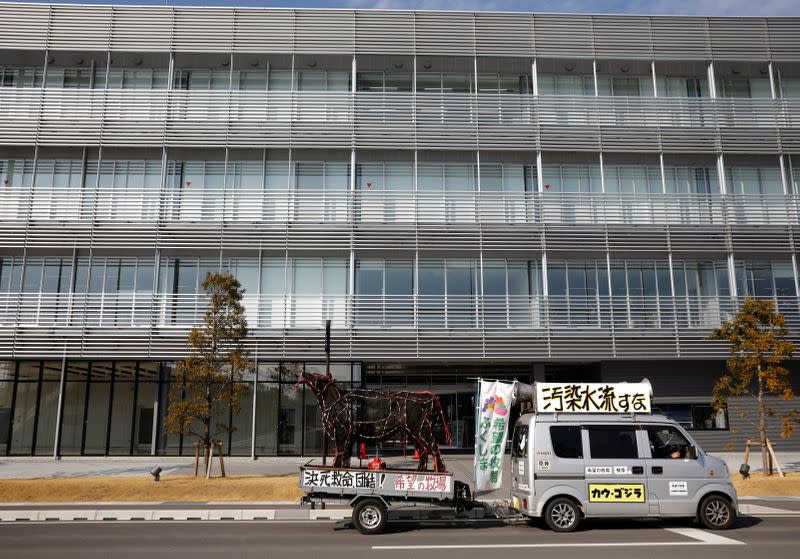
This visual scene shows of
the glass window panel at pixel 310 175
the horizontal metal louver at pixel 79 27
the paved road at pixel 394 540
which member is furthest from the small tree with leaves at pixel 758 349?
the horizontal metal louver at pixel 79 27

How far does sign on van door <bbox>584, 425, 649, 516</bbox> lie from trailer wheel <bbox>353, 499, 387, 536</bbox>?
389 centimetres

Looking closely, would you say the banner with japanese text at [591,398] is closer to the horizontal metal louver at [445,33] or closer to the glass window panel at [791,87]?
the horizontal metal louver at [445,33]

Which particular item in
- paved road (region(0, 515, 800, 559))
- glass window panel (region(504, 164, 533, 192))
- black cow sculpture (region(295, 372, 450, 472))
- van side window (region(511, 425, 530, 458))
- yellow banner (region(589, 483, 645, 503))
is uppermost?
glass window panel (region(504, 164, 533, 192))

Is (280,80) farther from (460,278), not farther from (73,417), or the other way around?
(73,417)

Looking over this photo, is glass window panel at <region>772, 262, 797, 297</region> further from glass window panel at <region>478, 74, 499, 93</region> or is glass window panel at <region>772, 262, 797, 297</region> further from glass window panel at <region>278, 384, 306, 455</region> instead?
glass window panel at <region>278, 384, 306, 455</region>

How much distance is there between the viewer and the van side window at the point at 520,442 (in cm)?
1287

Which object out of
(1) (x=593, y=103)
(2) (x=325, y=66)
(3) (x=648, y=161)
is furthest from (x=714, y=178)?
(2) (x=325, y=66)

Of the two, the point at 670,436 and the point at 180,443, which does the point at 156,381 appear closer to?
the point at 180,443

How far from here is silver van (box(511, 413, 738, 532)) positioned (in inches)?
486

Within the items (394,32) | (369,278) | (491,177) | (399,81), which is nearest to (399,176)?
(491,177)

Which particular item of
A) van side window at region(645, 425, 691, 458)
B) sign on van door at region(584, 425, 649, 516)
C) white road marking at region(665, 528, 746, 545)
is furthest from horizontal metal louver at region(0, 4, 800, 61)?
white road marking at region(665, 528, 746, 545)

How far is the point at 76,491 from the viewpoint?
1672 cm

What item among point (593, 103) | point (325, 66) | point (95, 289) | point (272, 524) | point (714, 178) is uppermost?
point (325, 66)

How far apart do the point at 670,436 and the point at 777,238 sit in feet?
57.2
